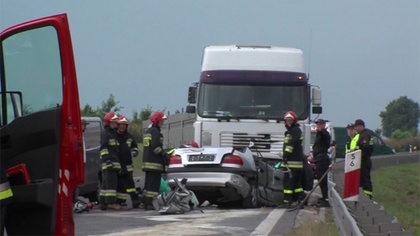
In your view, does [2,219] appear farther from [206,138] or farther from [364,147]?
[206,138]

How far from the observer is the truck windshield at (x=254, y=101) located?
805 inches

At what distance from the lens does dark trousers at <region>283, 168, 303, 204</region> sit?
17328 millimetres

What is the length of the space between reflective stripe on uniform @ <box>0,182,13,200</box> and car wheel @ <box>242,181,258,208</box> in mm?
10934

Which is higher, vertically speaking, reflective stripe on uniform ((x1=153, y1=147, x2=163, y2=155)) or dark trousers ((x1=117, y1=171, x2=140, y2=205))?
reflective stripe on uniform ((x1=153, y1=147, x2=163, y2=155))

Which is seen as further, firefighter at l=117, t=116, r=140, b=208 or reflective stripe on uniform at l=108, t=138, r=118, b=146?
firefighter at l=117, t=116, r=140, b=208

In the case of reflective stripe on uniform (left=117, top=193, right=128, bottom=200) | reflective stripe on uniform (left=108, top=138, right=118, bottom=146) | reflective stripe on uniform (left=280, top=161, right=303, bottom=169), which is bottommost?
reflective stripe on uniform (left=117, top=193, right=128, bottom=200)

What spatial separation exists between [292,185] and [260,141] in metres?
2.94

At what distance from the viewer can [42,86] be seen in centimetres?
669

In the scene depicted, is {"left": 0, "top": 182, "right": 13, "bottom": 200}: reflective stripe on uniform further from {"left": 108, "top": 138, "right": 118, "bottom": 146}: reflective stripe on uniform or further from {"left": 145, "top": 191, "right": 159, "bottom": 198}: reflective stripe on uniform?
{"left": 108, "top": 138, "right": 118, "bottom": 146}: reflective stripe on uniform

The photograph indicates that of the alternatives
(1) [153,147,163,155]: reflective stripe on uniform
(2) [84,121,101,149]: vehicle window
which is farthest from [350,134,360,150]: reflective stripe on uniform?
(2) [84,121,101,149]: vehicle window

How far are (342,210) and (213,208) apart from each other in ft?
22.1

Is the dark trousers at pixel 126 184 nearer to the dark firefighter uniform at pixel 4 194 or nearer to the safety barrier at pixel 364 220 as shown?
the safety barrier at pixel 364 220

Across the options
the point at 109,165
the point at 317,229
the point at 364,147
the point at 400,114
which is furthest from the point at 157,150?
the point at 400,114

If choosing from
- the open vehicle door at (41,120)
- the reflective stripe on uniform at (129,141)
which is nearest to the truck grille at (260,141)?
the reflective stripe on uniform at (129,141)
